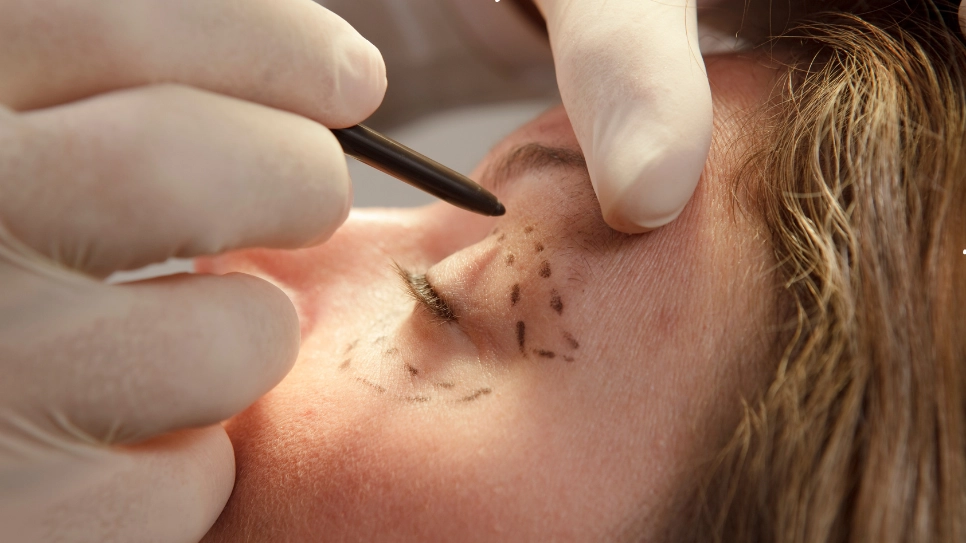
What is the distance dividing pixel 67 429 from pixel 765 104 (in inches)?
34.3

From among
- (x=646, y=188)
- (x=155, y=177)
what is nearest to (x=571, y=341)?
(x=646, y=188)

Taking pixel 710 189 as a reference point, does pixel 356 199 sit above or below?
below

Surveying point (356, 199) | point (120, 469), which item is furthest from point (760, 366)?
point (356, 199)

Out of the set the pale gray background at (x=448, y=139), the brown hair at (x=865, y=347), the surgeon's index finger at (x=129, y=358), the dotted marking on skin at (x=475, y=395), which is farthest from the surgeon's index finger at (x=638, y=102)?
the pale gray background at (x=448, y=139)

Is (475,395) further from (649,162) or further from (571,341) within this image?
(649,162)

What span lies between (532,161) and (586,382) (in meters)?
0.33

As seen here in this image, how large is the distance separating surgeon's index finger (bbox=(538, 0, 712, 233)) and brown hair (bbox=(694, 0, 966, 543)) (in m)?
0.12

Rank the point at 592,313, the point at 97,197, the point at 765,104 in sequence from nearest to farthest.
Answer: the point at 97,197 < the point at 592,313 < the point at 765,104

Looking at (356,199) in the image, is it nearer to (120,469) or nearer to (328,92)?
(328,92)

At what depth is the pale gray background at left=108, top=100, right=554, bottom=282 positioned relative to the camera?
5.40 ft

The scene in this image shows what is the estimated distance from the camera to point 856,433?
0.57 m

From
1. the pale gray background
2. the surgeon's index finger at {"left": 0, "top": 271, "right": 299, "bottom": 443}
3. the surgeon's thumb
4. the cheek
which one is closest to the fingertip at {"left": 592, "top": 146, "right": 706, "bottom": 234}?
the surgeon's thumb

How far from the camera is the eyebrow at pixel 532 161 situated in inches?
31.0

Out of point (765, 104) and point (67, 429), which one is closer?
point (67, 429)
